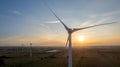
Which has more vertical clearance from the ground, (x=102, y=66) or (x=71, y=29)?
(x=71, y=29)

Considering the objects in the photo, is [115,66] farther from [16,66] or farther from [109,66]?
[16,66]

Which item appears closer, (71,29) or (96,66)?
(71,29)

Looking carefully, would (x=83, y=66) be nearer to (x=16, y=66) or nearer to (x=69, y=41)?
(x=16, y=66)

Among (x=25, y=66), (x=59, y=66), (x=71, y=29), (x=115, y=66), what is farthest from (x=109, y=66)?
(x=71, y=29)

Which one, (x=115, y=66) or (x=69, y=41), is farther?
(x=115, y=66)

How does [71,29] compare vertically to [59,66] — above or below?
above

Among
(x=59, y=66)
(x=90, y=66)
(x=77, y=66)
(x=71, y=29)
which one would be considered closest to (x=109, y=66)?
(x=90, y=66)

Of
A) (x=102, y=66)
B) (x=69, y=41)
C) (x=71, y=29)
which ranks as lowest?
(x=102, y=66)

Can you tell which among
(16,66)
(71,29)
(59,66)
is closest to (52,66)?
(59,66)
